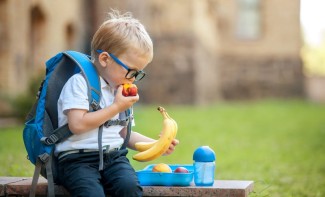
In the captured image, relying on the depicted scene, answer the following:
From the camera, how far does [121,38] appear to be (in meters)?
3.12

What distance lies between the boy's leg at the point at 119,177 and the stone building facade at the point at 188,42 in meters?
9.74

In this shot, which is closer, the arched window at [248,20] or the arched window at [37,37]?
the arched window at [37,37]

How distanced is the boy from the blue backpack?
0.04m

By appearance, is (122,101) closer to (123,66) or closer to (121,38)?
(123,66)

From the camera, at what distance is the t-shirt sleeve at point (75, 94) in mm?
3035

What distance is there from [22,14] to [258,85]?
1461cm

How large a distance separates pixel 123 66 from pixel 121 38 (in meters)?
0.13

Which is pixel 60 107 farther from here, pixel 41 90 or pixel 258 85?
pixel 258 85

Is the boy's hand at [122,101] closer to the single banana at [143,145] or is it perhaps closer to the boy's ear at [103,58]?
the boy's ear at [103,58]

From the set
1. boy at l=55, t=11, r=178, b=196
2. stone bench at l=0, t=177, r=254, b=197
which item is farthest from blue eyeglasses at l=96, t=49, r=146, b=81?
stone bench at l=0, t=177, r=254, b=197

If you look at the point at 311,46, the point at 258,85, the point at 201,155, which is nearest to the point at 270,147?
the point at 201,155

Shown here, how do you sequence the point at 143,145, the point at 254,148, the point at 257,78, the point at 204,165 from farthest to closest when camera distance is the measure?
the point at 257,78 < the point at 254,148 < the point at 143,145 < the point at 204,165

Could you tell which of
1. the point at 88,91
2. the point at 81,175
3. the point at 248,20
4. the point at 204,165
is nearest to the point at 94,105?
the point at 88,91

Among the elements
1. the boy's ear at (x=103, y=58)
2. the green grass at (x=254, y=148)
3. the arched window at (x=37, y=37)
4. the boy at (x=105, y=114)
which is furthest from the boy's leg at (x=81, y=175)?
the arched window at (x=37, y=37)
